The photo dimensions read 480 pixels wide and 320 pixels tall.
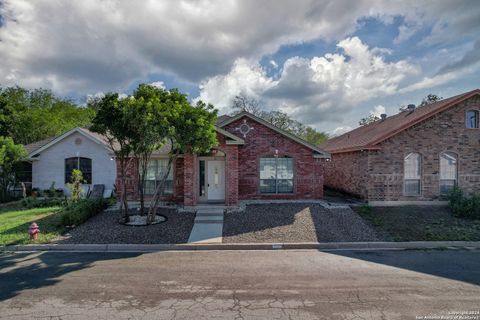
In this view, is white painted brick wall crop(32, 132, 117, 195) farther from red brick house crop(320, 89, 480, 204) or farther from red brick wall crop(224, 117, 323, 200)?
red brick house crop(320, 89, 480, 204)

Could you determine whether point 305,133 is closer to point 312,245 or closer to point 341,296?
point 312,245

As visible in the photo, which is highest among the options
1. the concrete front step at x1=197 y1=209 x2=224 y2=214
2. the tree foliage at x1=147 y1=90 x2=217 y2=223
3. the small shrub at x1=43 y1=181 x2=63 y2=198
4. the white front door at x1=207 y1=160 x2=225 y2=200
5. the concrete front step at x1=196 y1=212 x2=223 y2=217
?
the tree foliage at x1=147 y1=90 x2=217 y2=223

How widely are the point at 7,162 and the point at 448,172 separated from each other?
25.2 m

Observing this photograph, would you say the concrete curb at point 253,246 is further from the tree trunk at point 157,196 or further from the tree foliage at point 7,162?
the tree foliage at point 7,162

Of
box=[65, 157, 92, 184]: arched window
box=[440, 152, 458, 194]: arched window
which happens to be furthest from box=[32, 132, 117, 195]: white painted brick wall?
box=[440, 152, 458, 194]: arched window

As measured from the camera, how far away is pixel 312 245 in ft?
31.2

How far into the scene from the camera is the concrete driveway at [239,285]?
17.0 feet

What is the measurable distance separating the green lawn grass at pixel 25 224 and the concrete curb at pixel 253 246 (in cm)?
68

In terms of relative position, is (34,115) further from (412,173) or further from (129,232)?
(412,173)

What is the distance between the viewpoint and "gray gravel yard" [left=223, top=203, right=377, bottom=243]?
10141mm

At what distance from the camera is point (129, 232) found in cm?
1056

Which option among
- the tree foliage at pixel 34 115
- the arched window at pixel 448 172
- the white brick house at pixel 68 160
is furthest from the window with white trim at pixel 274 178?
the tree foliage at pixel 34 115

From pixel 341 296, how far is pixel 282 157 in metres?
10.6

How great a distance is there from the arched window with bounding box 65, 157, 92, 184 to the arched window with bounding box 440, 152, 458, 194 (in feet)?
67.5
